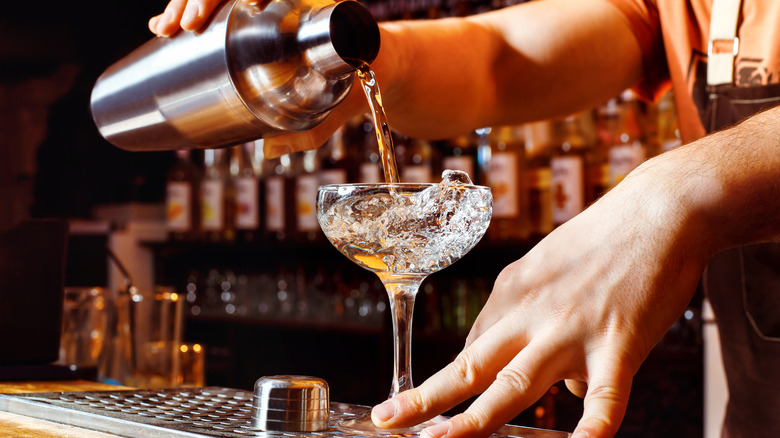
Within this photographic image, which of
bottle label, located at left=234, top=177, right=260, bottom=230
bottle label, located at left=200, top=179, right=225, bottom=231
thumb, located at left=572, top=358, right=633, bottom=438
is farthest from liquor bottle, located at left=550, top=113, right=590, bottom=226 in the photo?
thumb, located at left=572, top=358, right=633, bottom=438

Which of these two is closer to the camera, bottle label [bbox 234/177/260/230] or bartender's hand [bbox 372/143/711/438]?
bartender's hand [bbox 372/143/711/438]

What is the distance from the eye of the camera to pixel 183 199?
11.8 ft

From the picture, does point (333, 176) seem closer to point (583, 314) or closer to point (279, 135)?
point (279, 135)

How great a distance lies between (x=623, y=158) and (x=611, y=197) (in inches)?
69.0

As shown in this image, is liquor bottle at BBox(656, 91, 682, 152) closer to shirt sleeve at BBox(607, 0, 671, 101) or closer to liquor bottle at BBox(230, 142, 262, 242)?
shirt sleeve at BBox(607, 0, 671, 101)

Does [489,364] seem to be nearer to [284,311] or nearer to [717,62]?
[717,62]

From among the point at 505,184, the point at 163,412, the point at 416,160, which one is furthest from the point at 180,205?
the point at 163,412

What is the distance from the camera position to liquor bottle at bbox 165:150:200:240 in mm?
3605

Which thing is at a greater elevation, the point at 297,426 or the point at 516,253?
the point at 516,253

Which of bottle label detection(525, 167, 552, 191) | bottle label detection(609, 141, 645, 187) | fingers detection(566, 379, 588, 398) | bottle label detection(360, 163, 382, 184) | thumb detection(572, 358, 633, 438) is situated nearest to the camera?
thumb detection(572, 358, 633, 438)

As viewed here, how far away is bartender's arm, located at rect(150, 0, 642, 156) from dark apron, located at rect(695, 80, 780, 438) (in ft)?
0.61

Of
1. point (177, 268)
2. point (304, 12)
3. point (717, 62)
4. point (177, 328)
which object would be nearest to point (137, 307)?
point (177, 328)

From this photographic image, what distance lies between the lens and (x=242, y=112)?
0.94 meters

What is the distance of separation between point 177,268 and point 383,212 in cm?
326
